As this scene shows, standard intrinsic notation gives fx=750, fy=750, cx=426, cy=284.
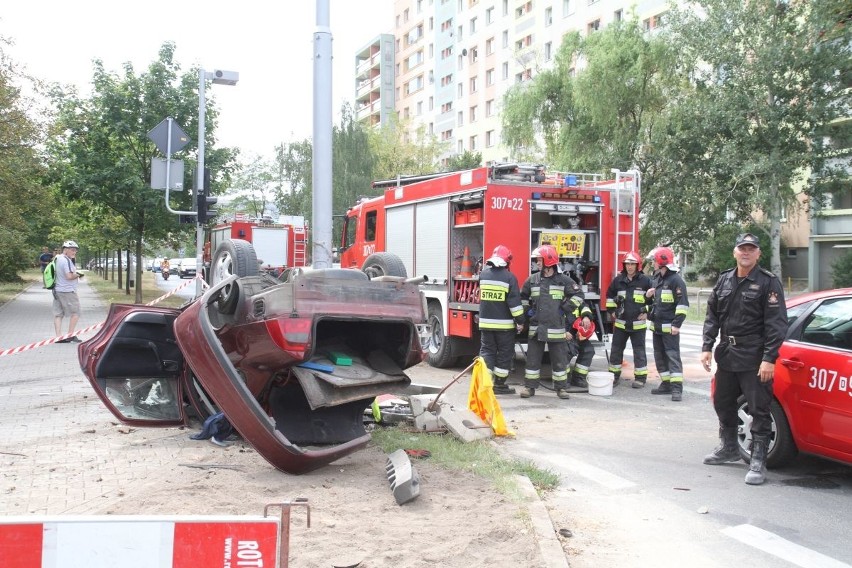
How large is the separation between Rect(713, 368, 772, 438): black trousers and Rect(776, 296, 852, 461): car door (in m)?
0.18

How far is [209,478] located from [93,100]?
1773cm

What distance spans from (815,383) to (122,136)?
1853cm

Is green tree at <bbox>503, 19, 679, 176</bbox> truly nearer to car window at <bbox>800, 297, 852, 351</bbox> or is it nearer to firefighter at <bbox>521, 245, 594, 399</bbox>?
firefighter at <bbox>521, 245, 594, 399</bbox>

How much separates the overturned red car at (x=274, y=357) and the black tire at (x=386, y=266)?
2001mm

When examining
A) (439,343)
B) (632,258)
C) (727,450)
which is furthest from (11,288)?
(727,450)

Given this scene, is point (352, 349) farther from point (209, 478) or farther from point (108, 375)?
point (108, 375)

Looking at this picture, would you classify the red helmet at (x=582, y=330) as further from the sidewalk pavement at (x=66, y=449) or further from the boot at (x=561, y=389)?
the sidewalk pavement at (x=66, y=449)

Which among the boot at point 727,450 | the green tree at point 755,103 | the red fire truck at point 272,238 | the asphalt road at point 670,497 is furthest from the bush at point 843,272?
the boot at point 727,450

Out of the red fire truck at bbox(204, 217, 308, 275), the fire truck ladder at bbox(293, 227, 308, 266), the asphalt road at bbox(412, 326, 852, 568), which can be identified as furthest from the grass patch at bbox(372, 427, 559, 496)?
the fire truck ladder at bbox(293, 227, 308, 266)

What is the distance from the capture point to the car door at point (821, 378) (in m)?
4.96

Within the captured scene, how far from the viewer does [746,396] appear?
548 centimetres

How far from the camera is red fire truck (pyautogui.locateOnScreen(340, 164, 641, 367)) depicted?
967 cm

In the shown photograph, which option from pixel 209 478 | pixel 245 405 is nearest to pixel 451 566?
pixel 245 405

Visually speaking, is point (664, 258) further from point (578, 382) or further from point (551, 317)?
point (578, 382)
